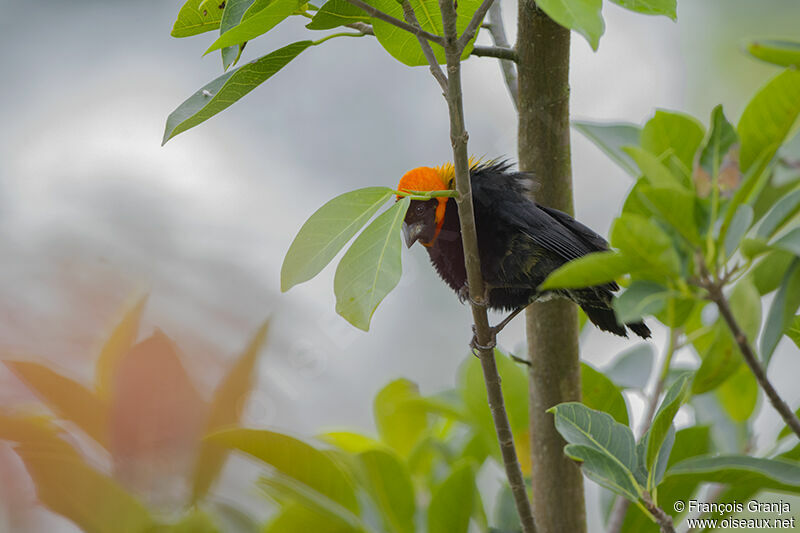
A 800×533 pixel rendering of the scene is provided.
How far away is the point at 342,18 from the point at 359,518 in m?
0.71

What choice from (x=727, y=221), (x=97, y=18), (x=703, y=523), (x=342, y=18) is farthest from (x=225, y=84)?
(x=97, y=18)

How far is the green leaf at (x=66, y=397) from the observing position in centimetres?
50

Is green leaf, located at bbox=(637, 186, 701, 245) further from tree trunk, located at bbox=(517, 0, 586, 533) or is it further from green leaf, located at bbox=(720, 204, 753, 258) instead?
tree trunk, located at bbox=(517, 0, 586, 533)

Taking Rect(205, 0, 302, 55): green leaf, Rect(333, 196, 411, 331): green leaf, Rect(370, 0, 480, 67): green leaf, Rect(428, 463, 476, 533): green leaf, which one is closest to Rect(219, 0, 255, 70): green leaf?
Rect(205, 0, 302, 55): green leaf

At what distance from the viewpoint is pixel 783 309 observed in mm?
622

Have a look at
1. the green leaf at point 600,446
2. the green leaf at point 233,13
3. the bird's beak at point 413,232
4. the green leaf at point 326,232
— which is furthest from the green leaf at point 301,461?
the bird's beak at point 413,232

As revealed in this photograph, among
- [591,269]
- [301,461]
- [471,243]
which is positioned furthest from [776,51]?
[301,461]

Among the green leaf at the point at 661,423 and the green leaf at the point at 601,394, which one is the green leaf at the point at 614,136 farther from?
the green leaf at the point at 661,423

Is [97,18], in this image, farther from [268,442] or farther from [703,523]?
[703,523]

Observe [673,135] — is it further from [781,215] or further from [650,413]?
[650,413]

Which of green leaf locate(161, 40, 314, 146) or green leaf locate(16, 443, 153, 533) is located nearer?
green leaf locate(16, 443, 153, 533)

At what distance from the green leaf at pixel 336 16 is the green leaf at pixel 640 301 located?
1.44 feet

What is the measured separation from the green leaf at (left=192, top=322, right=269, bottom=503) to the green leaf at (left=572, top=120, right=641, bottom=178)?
0.72 m

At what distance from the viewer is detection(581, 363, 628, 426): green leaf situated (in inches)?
39.8
